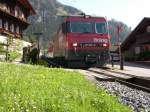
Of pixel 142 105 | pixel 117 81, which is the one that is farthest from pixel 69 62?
pixel 142 105

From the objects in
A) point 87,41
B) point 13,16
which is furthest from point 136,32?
point 87,41

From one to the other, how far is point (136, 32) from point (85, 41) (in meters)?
29.1

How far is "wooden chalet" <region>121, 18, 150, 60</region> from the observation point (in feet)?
166

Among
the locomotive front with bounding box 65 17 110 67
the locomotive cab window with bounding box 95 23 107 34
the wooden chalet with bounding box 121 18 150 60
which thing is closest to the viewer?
the locomotive front with bounding box 65 17 110 67

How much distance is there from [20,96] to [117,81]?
31.7 ft

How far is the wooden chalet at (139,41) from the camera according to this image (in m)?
50.7

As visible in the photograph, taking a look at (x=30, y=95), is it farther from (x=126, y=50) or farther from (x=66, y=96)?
(x=126, y=50)

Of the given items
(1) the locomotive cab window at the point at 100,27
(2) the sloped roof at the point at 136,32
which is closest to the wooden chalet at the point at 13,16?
(2) the sloped roof at the point at 136,32

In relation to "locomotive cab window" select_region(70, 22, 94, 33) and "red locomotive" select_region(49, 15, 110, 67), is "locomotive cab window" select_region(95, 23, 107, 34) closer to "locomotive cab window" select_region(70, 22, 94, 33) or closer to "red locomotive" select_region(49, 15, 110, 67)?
"red locomotive" select_region(49, 15, 110, 67)

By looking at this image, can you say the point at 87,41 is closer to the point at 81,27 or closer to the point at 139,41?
the point at 81,27

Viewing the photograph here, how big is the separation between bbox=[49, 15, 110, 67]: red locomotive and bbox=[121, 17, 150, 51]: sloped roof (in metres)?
23.2

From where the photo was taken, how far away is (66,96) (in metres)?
8.41

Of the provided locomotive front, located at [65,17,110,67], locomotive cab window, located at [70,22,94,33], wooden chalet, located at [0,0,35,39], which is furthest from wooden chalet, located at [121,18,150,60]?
locomotive cab window, located at [70,22,94,33]

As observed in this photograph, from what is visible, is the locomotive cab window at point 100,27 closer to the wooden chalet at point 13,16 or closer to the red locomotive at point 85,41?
the red locomotive at point 85,41
